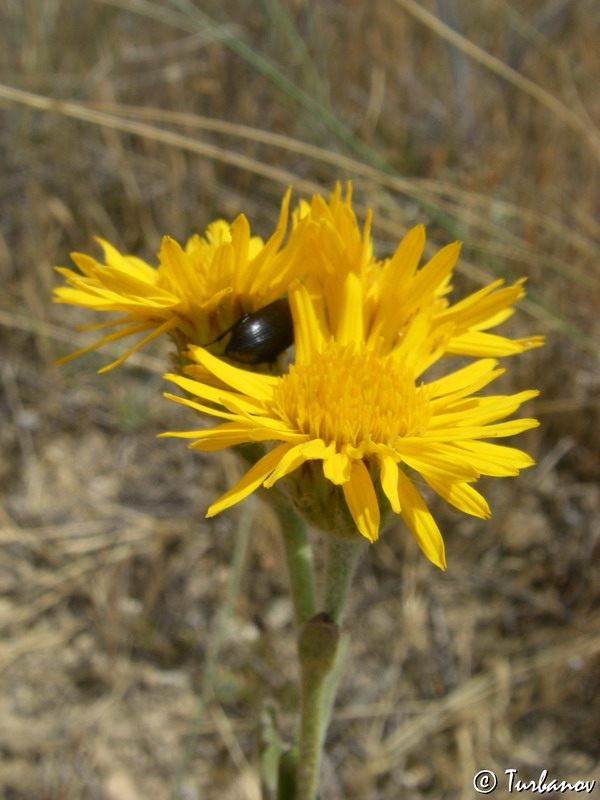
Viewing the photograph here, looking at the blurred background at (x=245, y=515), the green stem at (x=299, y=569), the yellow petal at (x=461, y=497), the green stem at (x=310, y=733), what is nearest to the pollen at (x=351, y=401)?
the yellow petal at (x=461, y=497)

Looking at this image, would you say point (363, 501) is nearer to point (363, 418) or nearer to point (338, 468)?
point (338, 468)

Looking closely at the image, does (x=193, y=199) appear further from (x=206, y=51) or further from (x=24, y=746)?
(x=24, y=746)

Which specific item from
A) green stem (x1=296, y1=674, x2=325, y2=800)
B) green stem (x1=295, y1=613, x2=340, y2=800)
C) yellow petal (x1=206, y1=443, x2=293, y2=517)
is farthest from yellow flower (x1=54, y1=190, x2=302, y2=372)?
green stem (x1=296, y1=674, x2=325, y2=800)

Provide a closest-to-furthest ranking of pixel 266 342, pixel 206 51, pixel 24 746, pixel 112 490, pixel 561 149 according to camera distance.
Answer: pixel 266 342
pixel 24 746
pixel 112 490
pixel 561 149
pixel 206 51

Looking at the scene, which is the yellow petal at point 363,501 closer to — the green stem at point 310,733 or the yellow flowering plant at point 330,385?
the yellow flowering plant at point 330,385

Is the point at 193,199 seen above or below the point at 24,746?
above

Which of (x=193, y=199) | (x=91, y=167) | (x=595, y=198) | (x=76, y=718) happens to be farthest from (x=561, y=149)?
(x=76, y=718)
